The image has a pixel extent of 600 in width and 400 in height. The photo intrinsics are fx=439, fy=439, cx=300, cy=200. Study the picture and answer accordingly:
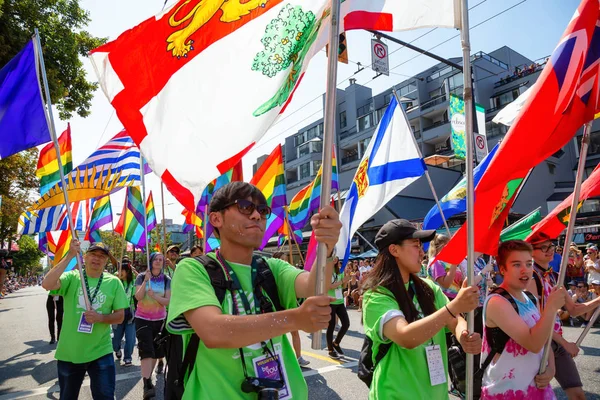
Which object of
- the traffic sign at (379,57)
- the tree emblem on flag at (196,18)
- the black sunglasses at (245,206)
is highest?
the traffic sign at (379,57)

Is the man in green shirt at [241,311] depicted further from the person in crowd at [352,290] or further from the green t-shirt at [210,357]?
the person in crowd at [352,290]

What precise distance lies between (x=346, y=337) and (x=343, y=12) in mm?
8647

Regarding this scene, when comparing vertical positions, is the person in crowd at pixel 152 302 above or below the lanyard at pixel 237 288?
below

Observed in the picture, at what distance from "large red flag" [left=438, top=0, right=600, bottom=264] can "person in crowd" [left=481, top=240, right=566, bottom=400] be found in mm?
813

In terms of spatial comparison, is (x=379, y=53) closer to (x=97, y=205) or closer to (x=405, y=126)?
(x=405, y=126)

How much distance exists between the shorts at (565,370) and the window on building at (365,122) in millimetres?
39423

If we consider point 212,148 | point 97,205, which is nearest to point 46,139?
point 212,148

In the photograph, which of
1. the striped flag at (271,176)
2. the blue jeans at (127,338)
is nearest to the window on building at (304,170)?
the striped flag at (271,176)

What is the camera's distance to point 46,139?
4.84 m

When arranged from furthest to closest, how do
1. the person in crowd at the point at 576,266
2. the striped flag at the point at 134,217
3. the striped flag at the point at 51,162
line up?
the person in crowd at the point at 576,266
the striped flag at the point at 134,217
the striped flag at the point at 51,162

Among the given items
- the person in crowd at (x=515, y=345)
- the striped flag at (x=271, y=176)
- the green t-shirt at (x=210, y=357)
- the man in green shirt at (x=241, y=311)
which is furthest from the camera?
the striped flag at (x=271, y=176)

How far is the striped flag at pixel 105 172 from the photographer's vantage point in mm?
7535

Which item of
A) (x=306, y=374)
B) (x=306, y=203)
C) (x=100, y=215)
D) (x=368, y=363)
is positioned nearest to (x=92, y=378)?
(x=368, y=363)

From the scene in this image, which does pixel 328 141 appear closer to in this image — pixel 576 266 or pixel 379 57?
pixel 379 57
